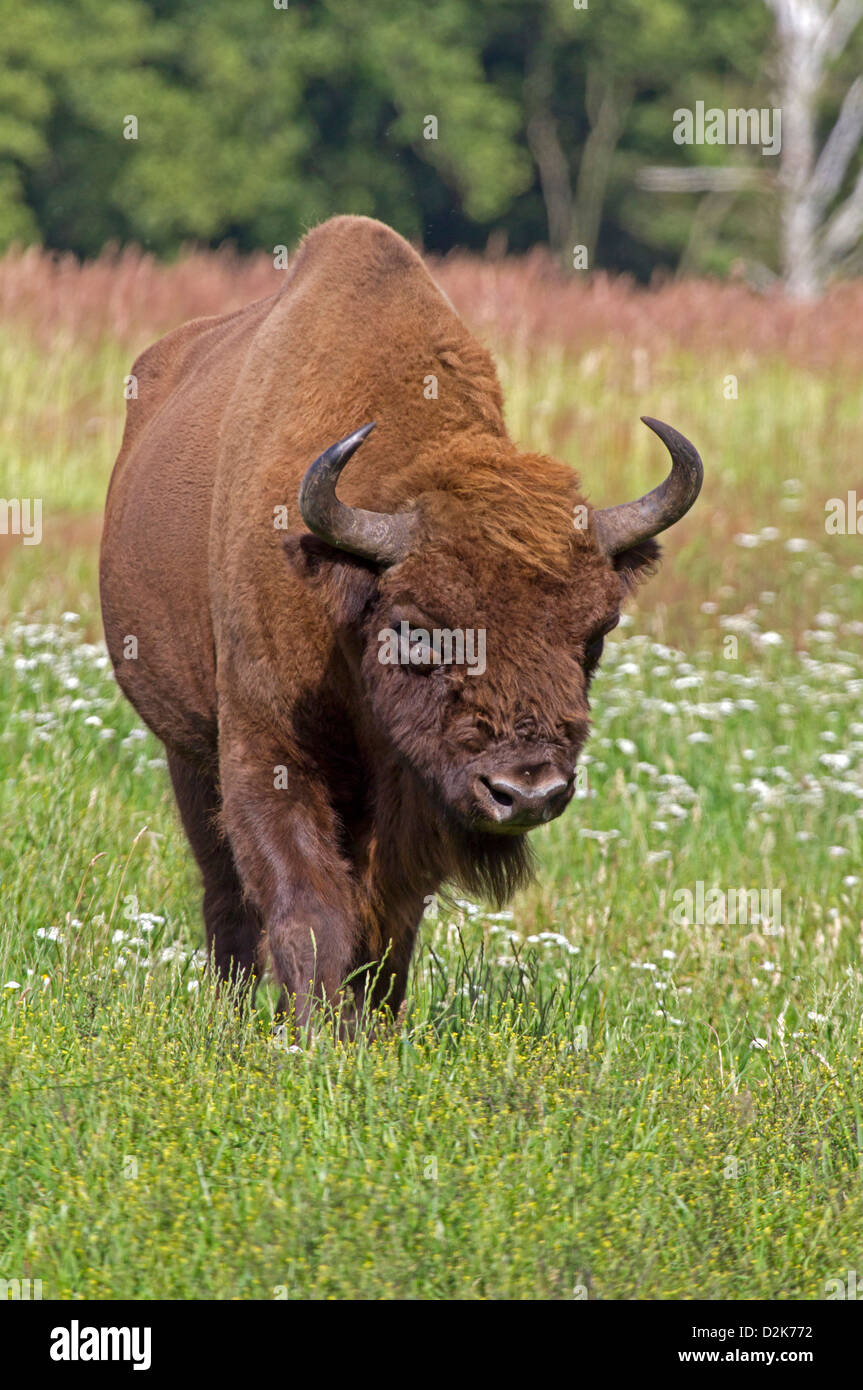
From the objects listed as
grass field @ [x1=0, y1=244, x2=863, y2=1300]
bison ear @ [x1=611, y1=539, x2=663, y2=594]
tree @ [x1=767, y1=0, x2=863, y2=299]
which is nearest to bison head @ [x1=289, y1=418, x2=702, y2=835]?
bison ear @ [x1=611, y1=539, x2=663, y2=594]

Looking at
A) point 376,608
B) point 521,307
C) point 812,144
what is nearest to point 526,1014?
point 376,608

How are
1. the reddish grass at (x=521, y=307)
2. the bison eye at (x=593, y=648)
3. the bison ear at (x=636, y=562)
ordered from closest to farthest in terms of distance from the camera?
the bison eye at (x=593, y=648) → the bison ear at (x=636, y=562) → the reddish grass at (x=521, y=307)

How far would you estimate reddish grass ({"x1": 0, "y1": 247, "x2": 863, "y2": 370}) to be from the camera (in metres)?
15.6

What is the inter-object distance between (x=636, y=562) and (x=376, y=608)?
816 millimetres

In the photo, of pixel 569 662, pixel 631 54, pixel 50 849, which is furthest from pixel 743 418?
pixel 631 54

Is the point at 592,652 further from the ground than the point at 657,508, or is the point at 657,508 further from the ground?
the point at 657,508

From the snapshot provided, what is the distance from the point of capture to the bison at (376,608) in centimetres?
461

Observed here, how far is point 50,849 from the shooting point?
6426mm

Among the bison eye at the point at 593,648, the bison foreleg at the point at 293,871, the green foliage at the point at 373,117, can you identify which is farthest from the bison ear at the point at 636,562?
the green foliage at the point at 373,117

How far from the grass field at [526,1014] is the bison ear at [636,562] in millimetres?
1195

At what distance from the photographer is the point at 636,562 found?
17.1 feet

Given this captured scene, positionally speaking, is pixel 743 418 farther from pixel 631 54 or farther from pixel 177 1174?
pixel 631 54

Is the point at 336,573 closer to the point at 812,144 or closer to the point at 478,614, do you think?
the point at 478,614

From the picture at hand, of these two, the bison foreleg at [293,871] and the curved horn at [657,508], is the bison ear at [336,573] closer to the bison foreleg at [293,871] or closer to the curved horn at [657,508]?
the bison foreleg at [293,871]
